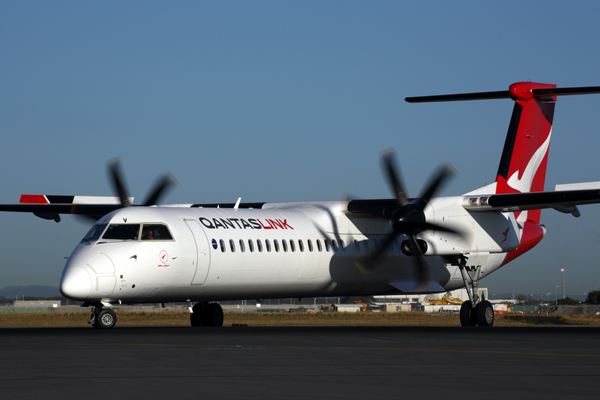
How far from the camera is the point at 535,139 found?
31.2 m

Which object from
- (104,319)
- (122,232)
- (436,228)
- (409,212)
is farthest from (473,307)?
(104,319)

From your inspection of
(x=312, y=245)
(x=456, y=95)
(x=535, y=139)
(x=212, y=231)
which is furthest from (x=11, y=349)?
(x=535, y=139)

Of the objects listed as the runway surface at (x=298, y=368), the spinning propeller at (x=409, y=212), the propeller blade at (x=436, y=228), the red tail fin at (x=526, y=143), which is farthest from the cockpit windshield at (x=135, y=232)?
the red tail fin at (x=526, y=143)

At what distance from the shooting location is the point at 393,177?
2616cm

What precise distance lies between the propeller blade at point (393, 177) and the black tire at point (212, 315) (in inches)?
260

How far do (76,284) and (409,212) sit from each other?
386 inches

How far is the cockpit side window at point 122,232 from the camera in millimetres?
21922

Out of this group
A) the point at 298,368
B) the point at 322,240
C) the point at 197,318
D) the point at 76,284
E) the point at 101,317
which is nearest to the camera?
the point at 298,368

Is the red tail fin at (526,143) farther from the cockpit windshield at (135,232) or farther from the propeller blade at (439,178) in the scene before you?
the cockpit windshield at (135,232)

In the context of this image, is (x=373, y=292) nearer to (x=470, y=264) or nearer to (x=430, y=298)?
(x=470, y=264)

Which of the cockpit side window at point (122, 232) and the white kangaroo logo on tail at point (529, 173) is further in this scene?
the white kangaroo logo on tail at point (529, 173)

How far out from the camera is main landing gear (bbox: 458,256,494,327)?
27.1m

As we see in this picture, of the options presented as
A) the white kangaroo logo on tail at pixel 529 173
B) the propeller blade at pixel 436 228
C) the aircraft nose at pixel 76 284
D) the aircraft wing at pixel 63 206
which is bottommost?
the aircraft nose at pixel 76 284

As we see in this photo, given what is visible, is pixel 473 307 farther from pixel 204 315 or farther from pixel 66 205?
pixel 66 205
